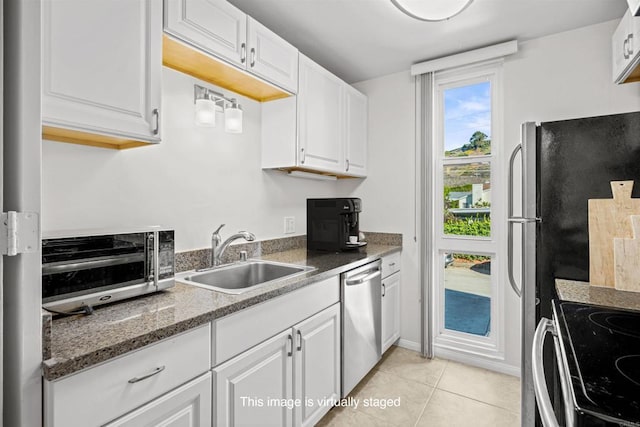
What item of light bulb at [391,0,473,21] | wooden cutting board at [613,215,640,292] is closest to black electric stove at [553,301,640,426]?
wooden cutting board at [613,215,640,292]

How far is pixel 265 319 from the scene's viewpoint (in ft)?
4.50

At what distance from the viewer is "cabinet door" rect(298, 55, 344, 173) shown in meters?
2.15

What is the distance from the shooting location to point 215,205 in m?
1.94

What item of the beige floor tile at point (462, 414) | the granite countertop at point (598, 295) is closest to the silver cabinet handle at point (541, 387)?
the granite countertop at point (598, 295)

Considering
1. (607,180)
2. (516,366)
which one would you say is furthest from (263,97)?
(516,366)

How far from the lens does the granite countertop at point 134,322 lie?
0.79m

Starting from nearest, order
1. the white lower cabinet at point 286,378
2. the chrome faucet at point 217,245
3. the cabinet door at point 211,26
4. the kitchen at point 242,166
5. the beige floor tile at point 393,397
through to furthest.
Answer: the kitchen at point 242,166 < the white lower cabinet at point 286,378 < the cabinet door at point 211,26 < the chrome faucet at point 217,245 < the beige floor tile at point 393,397

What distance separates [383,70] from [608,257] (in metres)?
2.14

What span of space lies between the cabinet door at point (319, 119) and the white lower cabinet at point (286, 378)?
41.2 inches

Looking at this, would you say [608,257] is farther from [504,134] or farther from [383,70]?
[383,70]

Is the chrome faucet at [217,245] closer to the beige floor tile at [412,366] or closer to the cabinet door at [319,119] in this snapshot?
the cabinet door at [319,119]

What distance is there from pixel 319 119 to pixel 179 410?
1893 millimetres

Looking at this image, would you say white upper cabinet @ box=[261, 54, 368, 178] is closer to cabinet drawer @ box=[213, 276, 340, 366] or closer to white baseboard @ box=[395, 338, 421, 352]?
cabinet drawer @ box=[213, 276, 340, 366]

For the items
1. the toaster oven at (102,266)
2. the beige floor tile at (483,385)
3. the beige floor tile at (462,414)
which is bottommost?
the beige floor tile at (462,414)
